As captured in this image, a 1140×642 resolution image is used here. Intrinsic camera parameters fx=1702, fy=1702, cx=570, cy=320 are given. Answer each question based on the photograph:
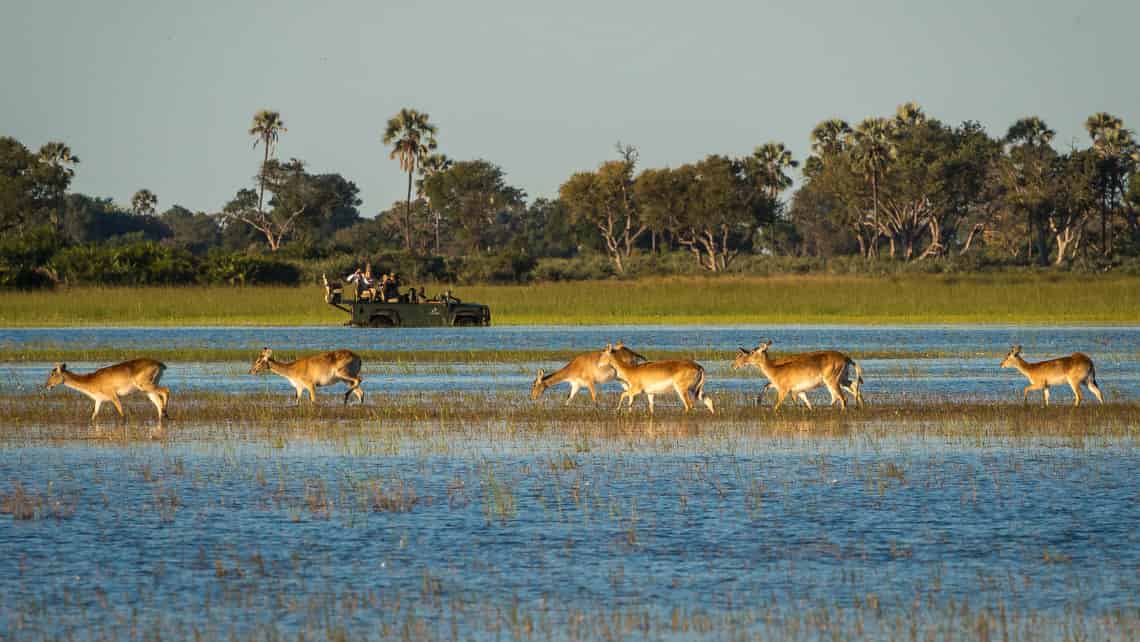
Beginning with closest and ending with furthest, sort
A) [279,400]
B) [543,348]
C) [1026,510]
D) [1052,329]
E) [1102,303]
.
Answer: [1026,510] → [279,400] → [543,348] → [1052,329] → [1102,303]

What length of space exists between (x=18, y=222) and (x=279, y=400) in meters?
91.2

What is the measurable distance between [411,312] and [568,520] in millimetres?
36271

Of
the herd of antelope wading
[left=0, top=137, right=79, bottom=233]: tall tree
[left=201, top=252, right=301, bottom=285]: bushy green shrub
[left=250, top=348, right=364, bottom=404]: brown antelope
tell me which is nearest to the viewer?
the herd of antelope wading

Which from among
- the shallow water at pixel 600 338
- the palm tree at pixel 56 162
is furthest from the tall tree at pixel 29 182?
the shallow water at pixel 600 338

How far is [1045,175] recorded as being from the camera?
117 m

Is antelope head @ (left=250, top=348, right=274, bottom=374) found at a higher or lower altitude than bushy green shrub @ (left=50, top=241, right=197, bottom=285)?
lower

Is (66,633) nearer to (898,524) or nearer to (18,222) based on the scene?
(898,524)

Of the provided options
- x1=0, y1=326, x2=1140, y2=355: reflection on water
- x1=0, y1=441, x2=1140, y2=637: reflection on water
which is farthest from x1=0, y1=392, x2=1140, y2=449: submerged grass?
x1=0, y1=326, x2=1140, y2=355: reflection on water

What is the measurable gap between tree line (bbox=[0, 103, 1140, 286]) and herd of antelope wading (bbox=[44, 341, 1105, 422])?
64.4 meters

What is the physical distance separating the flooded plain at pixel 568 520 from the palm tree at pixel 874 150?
92.6 meters

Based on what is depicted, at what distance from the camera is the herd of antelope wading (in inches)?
877

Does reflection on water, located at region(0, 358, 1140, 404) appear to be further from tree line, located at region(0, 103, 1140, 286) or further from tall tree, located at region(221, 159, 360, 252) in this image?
tall tree, located at region(221, 159, 360, 252)

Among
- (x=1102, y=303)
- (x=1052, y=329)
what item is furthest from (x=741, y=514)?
(x=1102, y=303)

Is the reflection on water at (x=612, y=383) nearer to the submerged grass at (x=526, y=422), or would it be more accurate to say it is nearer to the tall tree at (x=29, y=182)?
the submerged grass at (x=526, y=422)
